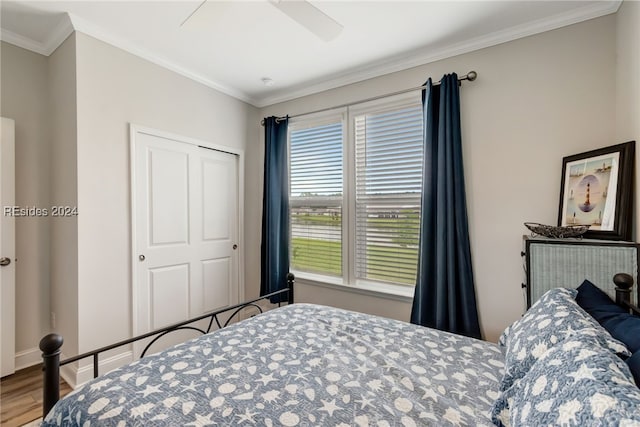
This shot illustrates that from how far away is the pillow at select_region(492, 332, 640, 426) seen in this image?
57cm

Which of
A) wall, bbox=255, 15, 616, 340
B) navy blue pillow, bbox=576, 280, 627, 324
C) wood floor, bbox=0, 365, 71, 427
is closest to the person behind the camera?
navy blue pillow, bbox=576, 280, 627, 324

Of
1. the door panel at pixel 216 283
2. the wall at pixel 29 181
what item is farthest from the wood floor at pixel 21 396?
the door panel at pixel 216 283

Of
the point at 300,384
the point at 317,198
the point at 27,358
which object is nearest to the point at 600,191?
the point at 300,384

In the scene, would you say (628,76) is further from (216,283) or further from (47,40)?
(47,40)

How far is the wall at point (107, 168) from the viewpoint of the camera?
2.17 meters

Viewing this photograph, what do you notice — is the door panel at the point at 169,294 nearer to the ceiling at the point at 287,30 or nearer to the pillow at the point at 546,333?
the ceiling at the point at 287,30

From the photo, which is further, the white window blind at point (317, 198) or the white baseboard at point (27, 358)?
the white window blind at point (317, 198)

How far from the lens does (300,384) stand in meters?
1.13

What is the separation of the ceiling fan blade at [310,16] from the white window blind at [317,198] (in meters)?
1.37

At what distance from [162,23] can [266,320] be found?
2.21m

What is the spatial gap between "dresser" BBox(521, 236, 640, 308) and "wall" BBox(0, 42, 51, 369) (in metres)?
3.57

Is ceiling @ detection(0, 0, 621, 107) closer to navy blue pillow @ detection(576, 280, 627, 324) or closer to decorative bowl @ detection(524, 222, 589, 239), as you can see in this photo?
decorative bowl @ detection(524, 222, 589, 239)

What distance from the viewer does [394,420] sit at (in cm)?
94

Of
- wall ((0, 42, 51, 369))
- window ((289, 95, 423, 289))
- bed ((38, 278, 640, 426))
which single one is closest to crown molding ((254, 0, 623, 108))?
window ((289, 95, 423, 289))
